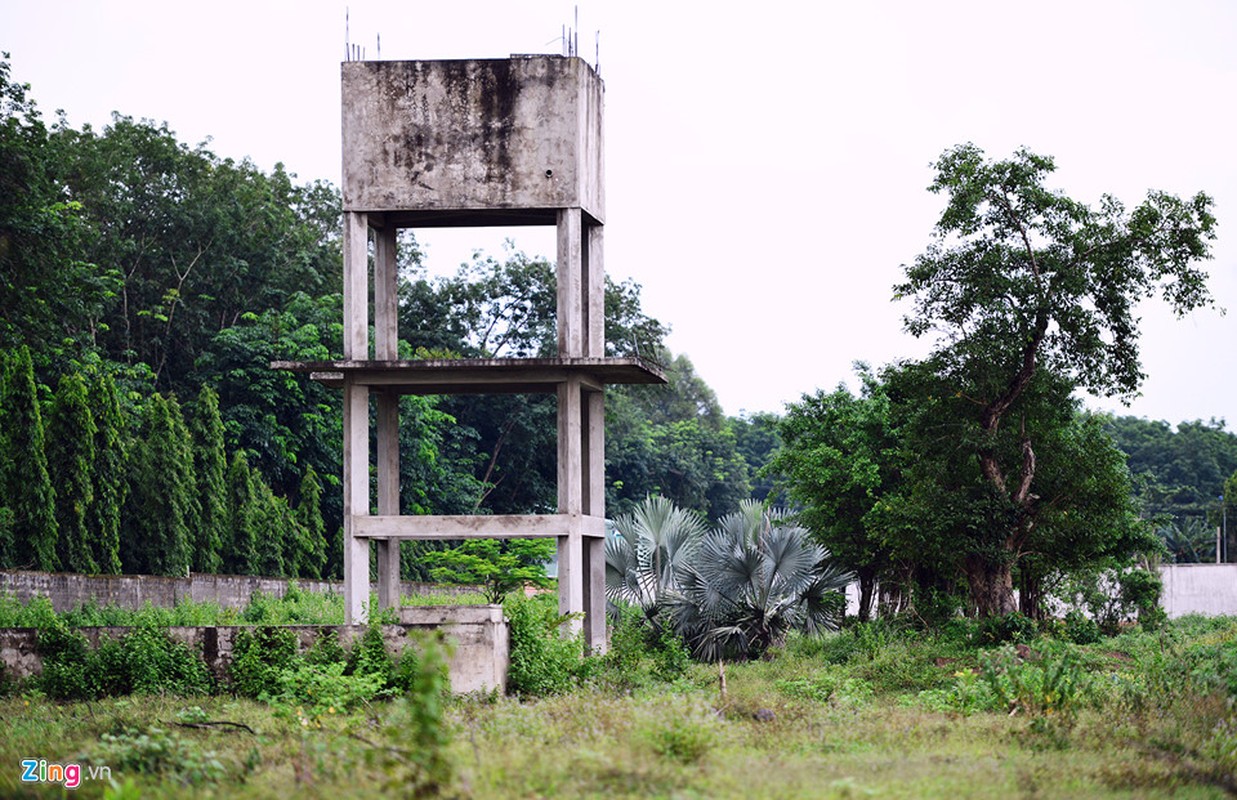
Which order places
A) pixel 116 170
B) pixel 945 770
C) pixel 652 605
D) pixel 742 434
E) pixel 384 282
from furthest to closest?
pixel 742 434, pixel 116 170, pixel 652 605, pixel 384 282, pixel 945 770

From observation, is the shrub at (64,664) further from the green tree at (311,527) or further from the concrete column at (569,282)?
the green tree at (311,527)

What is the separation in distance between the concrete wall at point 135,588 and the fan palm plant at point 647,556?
9.06m

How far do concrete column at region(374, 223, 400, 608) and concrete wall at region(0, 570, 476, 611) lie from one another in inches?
259

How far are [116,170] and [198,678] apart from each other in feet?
118

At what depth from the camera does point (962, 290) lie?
30641 mm

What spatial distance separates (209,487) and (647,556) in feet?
39.0

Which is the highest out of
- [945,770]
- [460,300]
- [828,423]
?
[460,300]

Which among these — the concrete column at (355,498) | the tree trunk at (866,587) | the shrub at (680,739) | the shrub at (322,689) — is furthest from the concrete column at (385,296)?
the tree trunk at (866,587)

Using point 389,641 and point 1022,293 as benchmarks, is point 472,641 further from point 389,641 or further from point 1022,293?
point 1022,293

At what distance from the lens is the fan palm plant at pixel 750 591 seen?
31.7m

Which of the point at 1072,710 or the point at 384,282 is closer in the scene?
the point at 1072,710

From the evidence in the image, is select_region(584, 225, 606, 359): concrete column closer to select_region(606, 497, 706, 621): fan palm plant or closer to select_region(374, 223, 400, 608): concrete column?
select_region(374, 223, 400, 608): concrete column

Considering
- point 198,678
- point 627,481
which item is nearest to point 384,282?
point 198,678

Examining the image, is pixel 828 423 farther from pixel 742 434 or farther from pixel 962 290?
pixel 742 434
